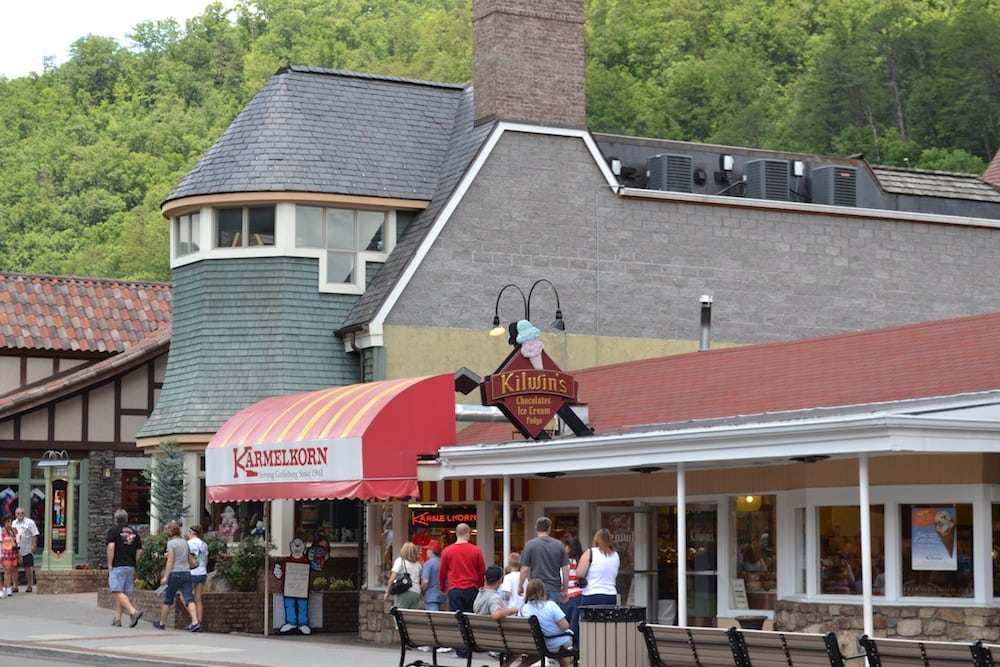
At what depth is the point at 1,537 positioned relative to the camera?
3362 cm

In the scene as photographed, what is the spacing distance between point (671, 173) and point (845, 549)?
14491 mm

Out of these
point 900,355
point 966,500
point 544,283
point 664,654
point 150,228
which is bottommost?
point 664,654

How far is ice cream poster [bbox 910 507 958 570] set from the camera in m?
17.9

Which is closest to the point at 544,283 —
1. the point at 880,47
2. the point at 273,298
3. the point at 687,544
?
the point at 273,298

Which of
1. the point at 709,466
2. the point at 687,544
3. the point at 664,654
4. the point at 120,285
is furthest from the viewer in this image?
the point at 120,285

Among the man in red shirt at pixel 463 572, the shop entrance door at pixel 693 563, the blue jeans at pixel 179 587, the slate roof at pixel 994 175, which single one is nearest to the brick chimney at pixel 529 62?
the blue jeans at pixel 179 587

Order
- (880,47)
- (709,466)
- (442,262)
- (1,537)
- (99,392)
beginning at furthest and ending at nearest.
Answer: (880,47)
(99,392)
(1,537)
(442,262)
(709,466)

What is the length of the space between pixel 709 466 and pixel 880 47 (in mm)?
72786

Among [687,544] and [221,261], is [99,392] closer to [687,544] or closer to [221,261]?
[221,261]

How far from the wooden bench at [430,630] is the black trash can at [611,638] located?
58.8 inches

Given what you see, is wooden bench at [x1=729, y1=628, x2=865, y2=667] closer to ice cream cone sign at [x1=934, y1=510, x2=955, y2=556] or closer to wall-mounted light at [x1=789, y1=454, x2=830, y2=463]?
wall-mounted light at [x1=789, y1=454, x2=830, y2=463]

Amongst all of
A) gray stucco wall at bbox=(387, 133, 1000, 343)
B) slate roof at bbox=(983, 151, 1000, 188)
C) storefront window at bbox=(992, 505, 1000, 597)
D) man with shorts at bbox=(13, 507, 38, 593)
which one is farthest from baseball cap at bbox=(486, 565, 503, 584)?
slate roof at bbox=(983, 151, 1000, 188)

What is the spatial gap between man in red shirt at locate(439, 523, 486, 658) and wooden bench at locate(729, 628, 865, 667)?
6.06 meters

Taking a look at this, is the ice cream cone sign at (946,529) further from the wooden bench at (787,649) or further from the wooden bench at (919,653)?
the wooden bench at (919,653)
